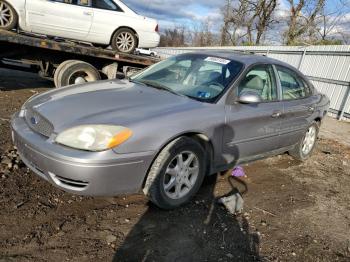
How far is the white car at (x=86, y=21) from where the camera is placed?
Result: 769 centimetres

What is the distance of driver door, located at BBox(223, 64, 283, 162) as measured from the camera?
4.18m

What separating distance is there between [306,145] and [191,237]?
11.6ft

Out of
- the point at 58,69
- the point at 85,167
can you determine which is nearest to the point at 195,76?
the point at 85,167

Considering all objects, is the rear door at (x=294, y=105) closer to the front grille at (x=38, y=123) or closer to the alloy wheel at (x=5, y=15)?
the front grille at (x=38, y=123)

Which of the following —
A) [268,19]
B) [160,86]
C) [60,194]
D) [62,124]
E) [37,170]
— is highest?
[268,19]

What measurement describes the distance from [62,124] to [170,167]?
113 centimetres

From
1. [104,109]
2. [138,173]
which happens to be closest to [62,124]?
[104,109]

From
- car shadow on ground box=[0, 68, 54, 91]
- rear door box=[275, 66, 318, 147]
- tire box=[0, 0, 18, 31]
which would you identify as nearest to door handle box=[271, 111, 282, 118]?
rear door box=[275, 66, 318, 147]

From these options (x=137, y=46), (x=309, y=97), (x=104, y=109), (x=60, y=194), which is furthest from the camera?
(x=137, y=46)

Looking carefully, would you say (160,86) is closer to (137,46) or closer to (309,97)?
(309,97)

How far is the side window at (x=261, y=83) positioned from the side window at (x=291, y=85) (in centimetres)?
23

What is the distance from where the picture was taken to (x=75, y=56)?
879cm

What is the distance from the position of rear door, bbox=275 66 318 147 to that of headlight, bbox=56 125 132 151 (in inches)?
103

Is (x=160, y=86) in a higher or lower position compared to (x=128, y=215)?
higher
